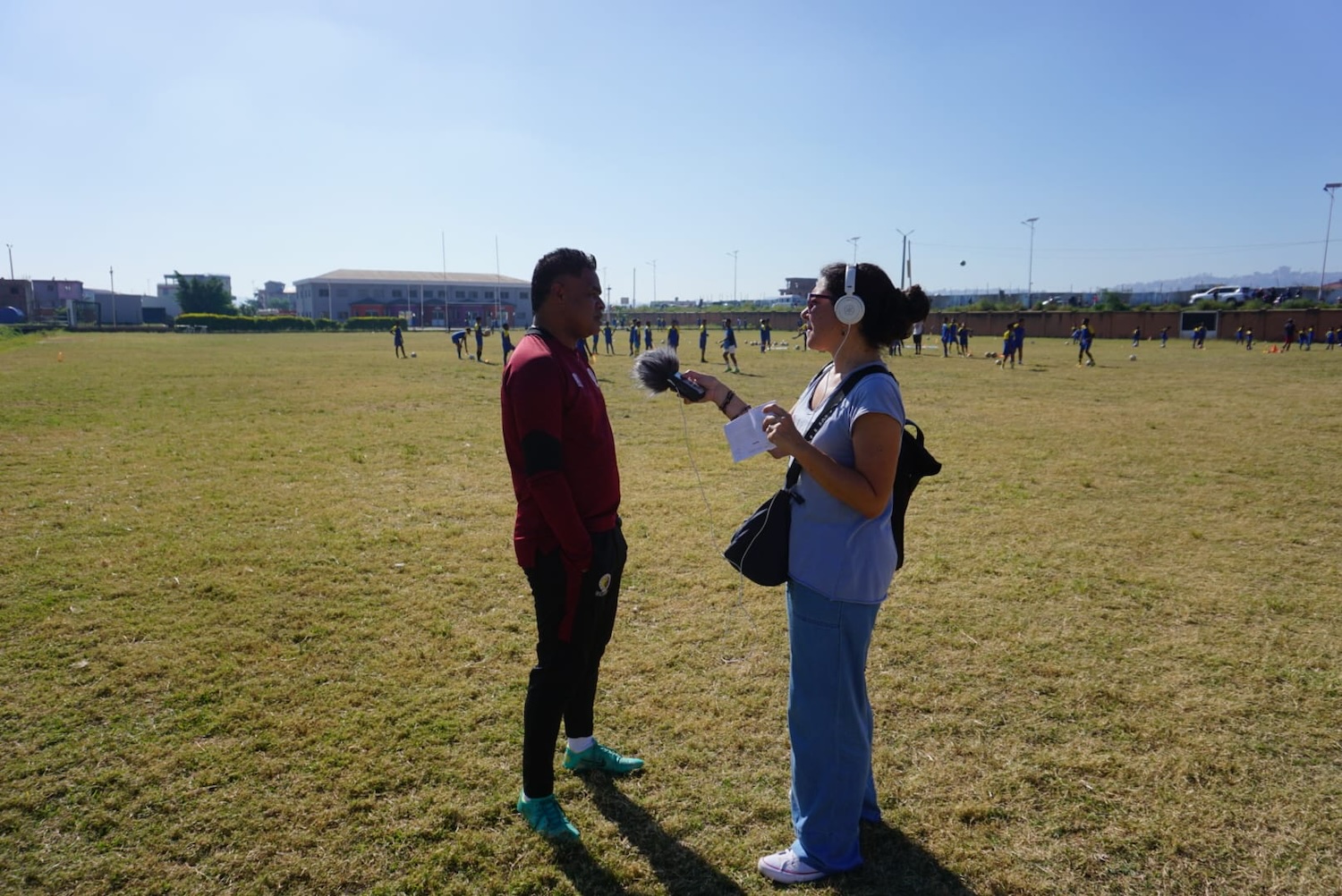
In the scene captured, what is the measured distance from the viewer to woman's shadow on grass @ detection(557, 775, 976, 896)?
2.89 m

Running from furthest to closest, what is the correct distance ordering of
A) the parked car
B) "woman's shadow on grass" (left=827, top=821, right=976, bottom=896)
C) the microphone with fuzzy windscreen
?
the parked car < the microphone with fuzzy windscreen < "woman's shadow on grass" (left=827, top=821, right=976, bottom=896)

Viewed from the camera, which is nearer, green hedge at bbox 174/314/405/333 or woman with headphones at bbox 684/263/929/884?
woman with headphones at bbox 684/263/929/884

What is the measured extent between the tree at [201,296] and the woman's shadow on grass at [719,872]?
9887cm

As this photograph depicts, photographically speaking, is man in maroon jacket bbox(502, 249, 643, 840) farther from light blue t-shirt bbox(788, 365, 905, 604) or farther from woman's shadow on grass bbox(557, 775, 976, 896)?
light blue t-shirt bbox(788, 365, 905, 604)

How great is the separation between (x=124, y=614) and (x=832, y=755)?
521cm

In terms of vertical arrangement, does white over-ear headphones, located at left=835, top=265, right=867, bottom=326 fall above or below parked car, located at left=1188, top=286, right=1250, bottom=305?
below

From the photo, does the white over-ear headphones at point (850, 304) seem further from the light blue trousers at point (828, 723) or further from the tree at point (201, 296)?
the tree at point (201, 296)

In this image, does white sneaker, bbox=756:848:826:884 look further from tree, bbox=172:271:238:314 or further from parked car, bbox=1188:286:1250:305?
tree, bbox=172:271:238:314

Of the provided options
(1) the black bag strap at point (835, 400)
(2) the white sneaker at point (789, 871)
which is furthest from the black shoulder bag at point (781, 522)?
(2) the white sneaker at point (789, 871)

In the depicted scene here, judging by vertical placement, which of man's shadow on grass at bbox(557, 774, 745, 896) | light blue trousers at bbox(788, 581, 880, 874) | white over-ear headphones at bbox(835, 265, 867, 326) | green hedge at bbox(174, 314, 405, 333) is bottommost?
man's shadow on grass at bbox(557, 774, 745, 896)

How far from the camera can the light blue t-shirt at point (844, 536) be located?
2.54m

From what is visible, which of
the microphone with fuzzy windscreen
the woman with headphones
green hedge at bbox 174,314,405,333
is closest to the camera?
the woman with headphones

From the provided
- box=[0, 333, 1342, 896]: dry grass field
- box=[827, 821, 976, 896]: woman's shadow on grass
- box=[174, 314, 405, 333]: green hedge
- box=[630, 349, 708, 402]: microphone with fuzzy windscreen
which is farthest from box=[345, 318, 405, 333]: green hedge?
box=[827, 821, 976, 896]: woman's shadow on grass

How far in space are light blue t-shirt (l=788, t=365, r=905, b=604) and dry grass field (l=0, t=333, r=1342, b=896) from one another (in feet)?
4.21
